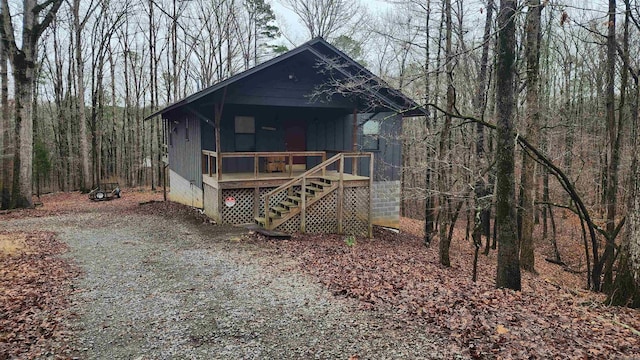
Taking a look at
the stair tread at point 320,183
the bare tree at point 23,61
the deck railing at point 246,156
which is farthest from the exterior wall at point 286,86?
the bare tree at point 23,61

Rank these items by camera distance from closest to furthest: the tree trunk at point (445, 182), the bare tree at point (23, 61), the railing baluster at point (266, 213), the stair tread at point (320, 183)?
the tree trunk at point (445, 182), the railing baluster at point (266, 213), the stair tread at point (320, 183), the bare tree at point (23, 61)

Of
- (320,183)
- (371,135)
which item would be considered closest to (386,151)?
(371,135)

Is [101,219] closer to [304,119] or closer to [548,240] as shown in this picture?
[304,119]

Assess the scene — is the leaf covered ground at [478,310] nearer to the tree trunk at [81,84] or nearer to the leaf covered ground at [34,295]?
the leaf covered ground at [34,295]

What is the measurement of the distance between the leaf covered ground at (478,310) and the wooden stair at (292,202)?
2.15 m

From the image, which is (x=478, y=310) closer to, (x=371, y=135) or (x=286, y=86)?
(x=286, y=86)

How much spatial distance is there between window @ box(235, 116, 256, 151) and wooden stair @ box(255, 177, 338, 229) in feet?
8.36

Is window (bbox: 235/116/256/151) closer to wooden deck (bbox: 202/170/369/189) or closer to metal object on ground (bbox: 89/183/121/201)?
wooden deck (bbox: 202/170/369/189)

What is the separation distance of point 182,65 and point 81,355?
98.8ft

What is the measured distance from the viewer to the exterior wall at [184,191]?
1408cm

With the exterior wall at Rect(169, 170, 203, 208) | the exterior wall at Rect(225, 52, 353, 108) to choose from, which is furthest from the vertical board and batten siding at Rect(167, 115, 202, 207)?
the exterior wall at Rect(225, 52, 353, 108)

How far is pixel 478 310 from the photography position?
5.03m

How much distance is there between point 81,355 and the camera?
166 inches

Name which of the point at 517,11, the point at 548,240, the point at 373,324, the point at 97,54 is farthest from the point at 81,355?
the point at 97,54
